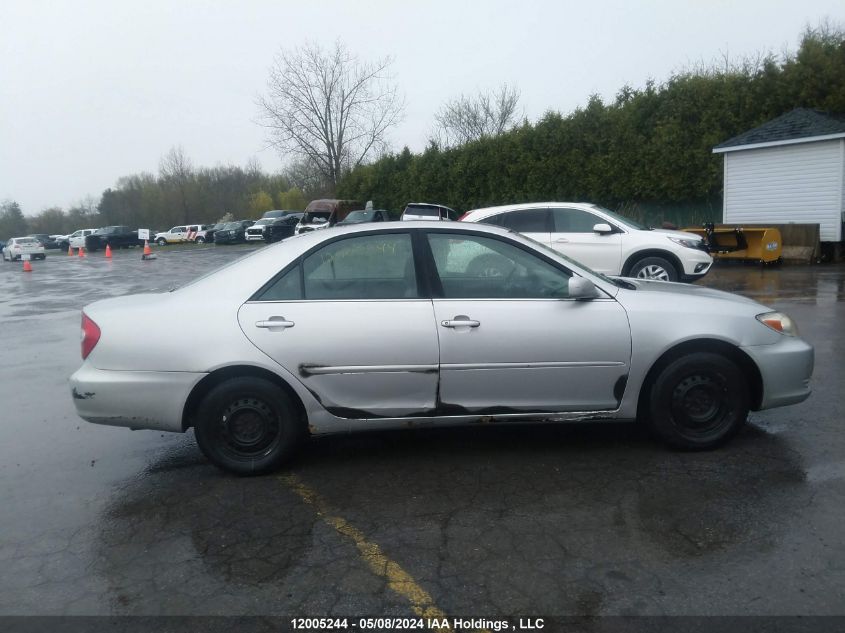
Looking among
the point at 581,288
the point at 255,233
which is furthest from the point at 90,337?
the point at 255,233

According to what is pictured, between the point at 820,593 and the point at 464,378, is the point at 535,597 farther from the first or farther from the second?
the point at 464,378

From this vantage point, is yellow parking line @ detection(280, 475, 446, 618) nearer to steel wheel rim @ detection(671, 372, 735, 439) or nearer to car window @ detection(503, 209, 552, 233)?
steel wheel rim @ detection(671, 372, 735, 439)

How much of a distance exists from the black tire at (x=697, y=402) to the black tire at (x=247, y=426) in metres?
2.36

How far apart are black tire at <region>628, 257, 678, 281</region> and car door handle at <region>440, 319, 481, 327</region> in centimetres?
779

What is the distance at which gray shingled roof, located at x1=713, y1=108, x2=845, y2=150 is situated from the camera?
58.9 feet

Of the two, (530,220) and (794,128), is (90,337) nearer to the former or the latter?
(530,220)

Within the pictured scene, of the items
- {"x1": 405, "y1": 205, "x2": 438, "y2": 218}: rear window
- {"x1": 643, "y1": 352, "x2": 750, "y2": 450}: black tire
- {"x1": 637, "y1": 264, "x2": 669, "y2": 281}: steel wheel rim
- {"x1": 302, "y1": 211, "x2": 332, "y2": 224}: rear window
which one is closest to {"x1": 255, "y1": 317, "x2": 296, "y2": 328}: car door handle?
{"x1": 643, "y1": 352, "x2": 750, "y2": 450}: black tire

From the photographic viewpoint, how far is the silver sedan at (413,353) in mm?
4602

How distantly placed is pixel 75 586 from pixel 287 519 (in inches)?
43.3

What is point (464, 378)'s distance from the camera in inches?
182

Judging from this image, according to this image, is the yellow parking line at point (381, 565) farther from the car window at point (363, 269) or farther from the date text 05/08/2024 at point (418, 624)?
the car window at point (363, 269)

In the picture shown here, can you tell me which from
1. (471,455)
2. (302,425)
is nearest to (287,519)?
(302,425)

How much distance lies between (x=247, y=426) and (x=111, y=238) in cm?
4892

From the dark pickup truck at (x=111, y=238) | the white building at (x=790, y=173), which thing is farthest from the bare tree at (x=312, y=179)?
the white building at (x=790, y=173)
